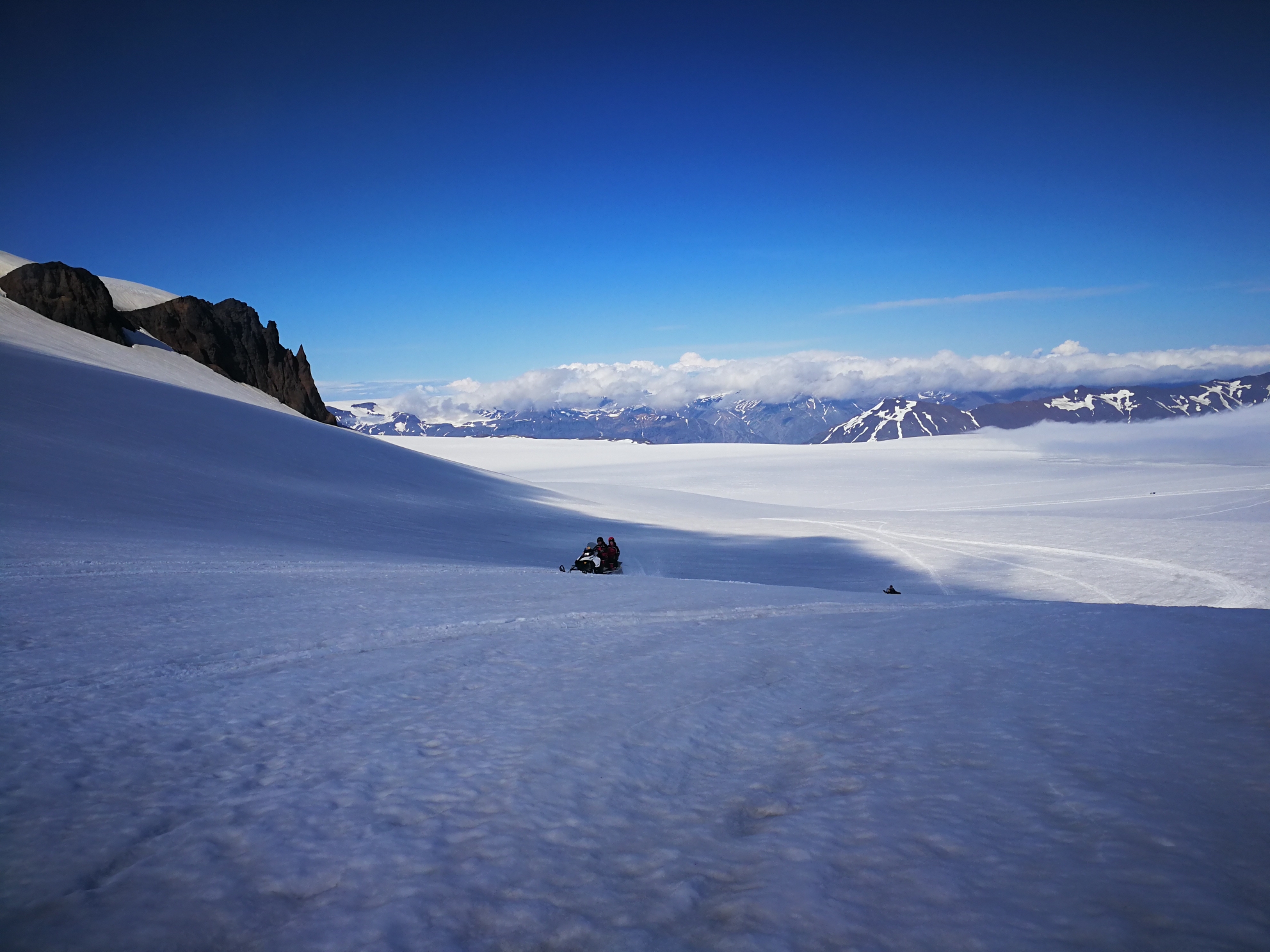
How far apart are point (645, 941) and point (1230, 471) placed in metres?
54.1

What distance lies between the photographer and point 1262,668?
5.01 meters

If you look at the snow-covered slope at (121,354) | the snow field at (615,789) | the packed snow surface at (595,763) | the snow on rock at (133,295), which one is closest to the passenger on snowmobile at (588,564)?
→ the packed snow surface at (595,763)

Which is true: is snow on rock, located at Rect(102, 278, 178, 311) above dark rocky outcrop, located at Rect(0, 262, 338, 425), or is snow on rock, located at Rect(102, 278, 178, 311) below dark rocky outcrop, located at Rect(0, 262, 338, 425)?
above

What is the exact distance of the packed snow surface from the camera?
2.29 metres

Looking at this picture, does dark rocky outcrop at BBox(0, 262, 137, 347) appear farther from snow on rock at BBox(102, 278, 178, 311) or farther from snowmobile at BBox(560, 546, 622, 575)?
snowmobile at BBox(560, 546, 622, 575)

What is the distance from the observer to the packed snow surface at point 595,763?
2289 millimetres

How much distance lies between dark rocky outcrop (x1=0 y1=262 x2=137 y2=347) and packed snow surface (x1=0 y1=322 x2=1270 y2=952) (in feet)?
143

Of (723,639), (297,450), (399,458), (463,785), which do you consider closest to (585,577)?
(723,639)

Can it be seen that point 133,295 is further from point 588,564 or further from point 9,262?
point 588,564

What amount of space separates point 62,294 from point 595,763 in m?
56.1

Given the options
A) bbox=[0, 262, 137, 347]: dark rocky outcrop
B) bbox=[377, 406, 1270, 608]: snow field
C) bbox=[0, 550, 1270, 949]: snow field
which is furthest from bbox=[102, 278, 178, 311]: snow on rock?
bbox=[0, 550, 1270, 949]: snow field

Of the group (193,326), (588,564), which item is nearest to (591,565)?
(588,564)

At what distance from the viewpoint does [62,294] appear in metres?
43.4

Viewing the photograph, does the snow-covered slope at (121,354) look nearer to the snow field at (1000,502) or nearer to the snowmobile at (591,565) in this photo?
the snow field at (1000,502)
